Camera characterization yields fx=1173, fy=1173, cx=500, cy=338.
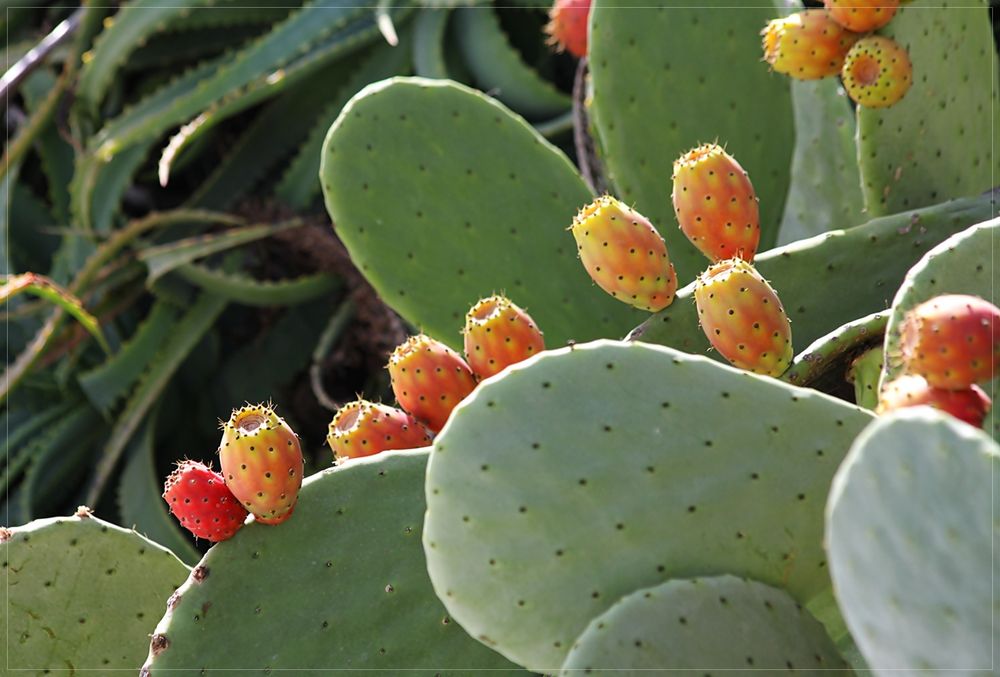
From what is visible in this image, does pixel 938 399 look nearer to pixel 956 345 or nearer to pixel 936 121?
pixel 956 345

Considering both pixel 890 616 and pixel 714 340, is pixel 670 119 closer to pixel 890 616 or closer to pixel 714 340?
pixel 714 340

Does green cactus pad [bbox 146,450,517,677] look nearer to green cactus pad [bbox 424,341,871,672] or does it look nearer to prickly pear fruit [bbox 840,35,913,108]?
green cactus pad [bbox 424,341,871,672]

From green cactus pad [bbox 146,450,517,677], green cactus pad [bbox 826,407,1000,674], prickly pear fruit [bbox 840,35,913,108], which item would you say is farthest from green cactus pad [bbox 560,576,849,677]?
prickly pear fruit [bbox 840,35,913,108]

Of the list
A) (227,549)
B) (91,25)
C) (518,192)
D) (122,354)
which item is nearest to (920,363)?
(227,549)

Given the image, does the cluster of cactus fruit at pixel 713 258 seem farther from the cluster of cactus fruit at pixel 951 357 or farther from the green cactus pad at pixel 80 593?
the green cactus pad at pixel 80 593

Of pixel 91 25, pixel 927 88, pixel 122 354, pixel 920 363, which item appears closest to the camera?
pixel 920 363

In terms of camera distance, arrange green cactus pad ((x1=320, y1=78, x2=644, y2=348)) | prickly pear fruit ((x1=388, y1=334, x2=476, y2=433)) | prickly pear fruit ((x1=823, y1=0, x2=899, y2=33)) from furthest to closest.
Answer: green cactus pad ((x1=320, y1=78, x2=644, y2=348))
prickly pear fruit ((x1=823, y1=0, x2=899, y2=33))
prickly pear fruit ((x1=388, y1=334, x2=476, y2=433))

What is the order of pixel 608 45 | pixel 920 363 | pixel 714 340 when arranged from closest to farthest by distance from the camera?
pixel 920 363 < pixel 714 340 < pixel 608 45
